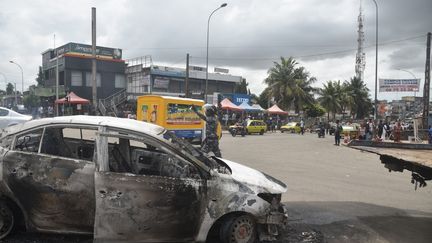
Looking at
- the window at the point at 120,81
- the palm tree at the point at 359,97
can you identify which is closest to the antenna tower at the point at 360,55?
the palm tree at the point at 359,97

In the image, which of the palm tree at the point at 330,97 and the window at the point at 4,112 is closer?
the window at the point at 4,112

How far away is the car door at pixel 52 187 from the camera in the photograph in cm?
437

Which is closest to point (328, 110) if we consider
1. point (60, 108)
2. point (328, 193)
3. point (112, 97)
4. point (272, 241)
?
point (112, 97)

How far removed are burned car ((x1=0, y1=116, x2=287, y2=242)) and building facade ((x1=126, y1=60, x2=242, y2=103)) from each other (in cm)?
4248

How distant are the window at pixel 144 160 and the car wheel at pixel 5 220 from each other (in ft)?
4.44

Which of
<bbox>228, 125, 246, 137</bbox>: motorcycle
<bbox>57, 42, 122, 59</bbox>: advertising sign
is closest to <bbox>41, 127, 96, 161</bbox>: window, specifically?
<bbox>228, 125, 246, 137</bbox>: motorcycle

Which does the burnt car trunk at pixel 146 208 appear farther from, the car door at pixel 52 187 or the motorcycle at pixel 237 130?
the motorcycle at pixel 237 130

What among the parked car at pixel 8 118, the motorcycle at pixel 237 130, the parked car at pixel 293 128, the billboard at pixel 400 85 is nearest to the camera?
the parked car at pixel 8 118

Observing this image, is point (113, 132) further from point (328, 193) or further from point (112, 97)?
point (112, 97)

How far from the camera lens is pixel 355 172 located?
12.1 meters

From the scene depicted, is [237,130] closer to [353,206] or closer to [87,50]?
[353,206]

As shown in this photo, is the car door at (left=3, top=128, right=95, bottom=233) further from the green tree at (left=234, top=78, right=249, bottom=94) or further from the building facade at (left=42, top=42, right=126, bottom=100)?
the green tree at (left=234, top=78, right=249, bottom=94)

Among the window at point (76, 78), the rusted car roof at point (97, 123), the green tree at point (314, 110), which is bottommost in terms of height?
the rusted car roof at point (97, 123)

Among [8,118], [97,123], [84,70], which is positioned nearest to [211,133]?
[97,123]
